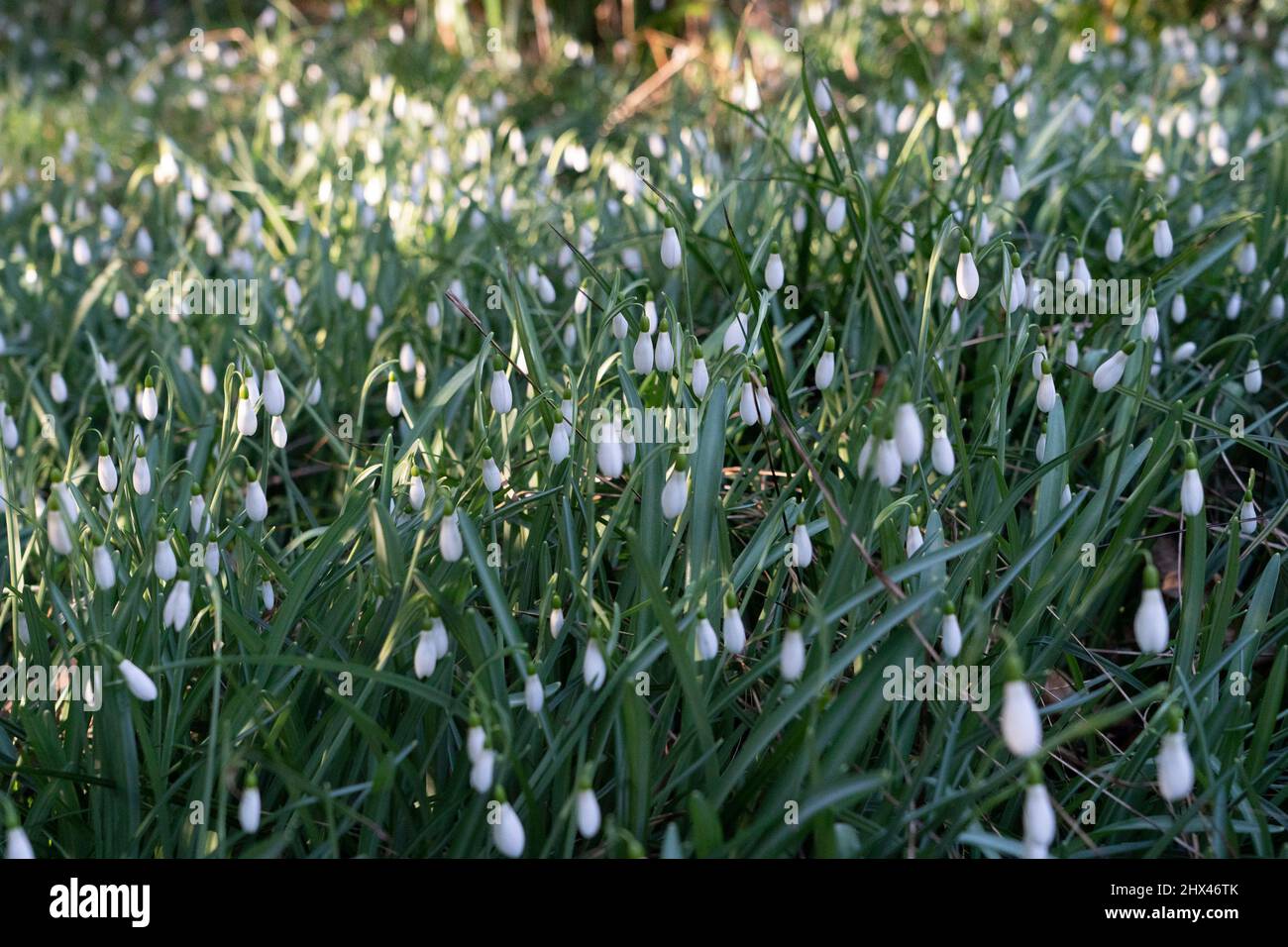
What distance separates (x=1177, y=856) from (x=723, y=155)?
3677 millimetres

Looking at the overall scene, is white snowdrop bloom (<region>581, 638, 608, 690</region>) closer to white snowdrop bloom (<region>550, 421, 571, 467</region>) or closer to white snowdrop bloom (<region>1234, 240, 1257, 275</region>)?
white snowdrop bloom (<region>550, 421, 571, 467</region>)

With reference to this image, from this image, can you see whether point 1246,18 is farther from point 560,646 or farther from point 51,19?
point 51,19

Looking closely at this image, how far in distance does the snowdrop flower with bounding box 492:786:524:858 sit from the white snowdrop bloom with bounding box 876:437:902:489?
1.75ft

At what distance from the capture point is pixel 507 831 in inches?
51.0

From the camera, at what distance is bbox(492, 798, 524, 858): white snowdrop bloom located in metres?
1.29

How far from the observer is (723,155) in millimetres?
4820

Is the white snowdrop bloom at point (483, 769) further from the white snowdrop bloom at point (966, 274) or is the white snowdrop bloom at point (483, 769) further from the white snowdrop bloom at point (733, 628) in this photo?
the white snowdrop bloom at point (966, 274)

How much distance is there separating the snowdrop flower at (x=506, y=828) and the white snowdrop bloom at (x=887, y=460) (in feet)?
1.75

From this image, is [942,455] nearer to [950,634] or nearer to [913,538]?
[913,538]

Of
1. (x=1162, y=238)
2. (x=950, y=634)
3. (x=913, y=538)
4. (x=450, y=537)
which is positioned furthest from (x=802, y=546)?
(x=1162, y=238)

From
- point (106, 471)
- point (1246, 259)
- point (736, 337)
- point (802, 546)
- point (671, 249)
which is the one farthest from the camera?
point (1246, 259)

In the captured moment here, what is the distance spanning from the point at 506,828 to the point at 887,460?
1.85 feet

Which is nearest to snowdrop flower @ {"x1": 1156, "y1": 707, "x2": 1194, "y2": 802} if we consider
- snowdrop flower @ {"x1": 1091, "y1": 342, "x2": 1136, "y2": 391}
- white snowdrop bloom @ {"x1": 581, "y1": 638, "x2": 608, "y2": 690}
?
white snowdrop bloom @ {"x1": 581, "y1": 638, "x2": 608, "y2": 690}
